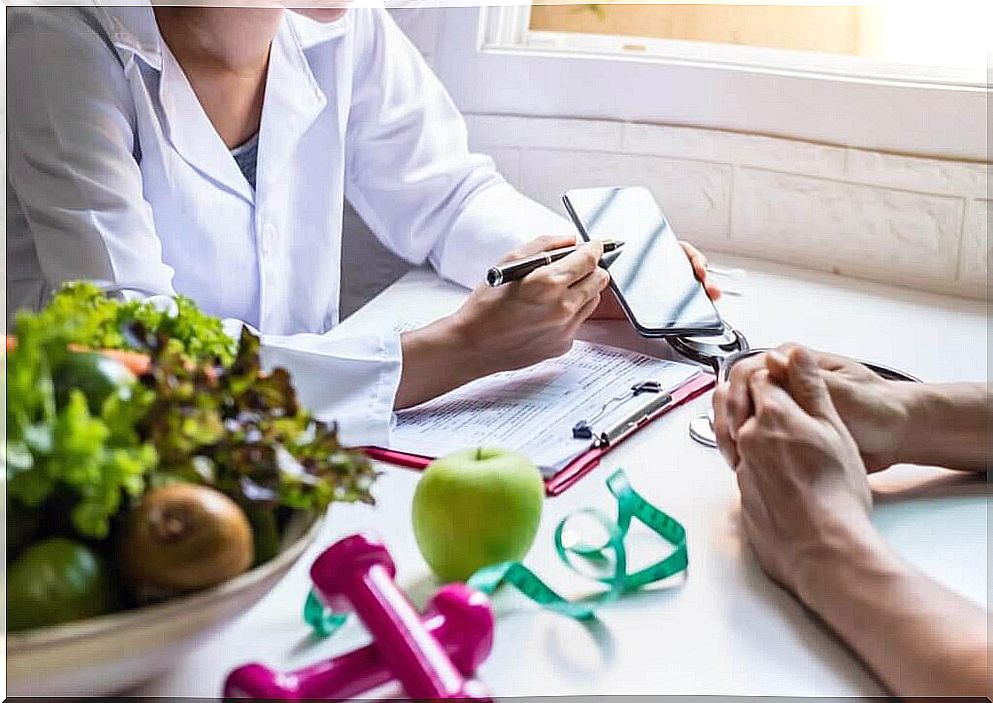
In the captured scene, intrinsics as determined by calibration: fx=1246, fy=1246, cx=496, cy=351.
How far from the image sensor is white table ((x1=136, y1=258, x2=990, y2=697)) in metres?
0.70

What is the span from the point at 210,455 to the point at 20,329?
0.36ft

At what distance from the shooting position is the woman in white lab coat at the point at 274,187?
1.07 metres

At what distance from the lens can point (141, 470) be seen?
551 mm

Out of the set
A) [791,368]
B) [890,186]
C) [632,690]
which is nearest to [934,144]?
[890,186]

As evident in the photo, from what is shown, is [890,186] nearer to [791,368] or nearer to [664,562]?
[791,368]

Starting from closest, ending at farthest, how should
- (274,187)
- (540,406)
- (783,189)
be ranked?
(540,406) < (274,187) < (783,189)

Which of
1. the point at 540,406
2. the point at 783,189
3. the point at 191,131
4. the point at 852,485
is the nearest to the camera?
the point at 852,485

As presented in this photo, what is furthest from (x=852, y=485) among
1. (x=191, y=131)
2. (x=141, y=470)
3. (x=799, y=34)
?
(x=799, y=34)

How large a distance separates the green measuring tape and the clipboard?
0.18ft

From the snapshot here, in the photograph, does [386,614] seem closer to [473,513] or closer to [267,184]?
[473,513]

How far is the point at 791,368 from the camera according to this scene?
89 cm

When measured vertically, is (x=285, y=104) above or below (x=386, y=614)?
above

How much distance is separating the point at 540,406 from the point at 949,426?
1.09 ft

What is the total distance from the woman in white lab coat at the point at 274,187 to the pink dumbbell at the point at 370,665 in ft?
1.13
